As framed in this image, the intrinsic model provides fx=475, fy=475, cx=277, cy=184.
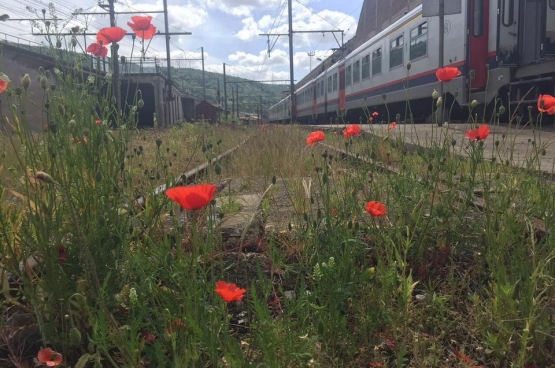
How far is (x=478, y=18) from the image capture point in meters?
10.0

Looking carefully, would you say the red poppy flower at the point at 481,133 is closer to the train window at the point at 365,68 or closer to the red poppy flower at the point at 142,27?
the red poppy flower at the point at 142,27

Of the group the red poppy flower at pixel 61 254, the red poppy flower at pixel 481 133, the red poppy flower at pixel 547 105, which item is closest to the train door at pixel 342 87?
the red poppy flower at pixel 547 105

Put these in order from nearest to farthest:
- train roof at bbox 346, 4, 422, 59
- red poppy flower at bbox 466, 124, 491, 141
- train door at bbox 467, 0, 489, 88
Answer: red poppy flower at bbox 466, 124, 491, 141, train door at bbox 467, 0, 489, 88, train roof at bbox 346, 4, 422, 59

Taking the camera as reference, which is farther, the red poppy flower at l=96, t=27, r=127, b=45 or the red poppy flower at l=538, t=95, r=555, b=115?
the red poppy flower at l=538, t=95, r=555, b=115

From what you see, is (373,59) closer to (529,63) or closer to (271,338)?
→ (529,63)

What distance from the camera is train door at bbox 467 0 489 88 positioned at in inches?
393

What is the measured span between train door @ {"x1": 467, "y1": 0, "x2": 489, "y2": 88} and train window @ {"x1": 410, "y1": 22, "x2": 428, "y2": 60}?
5.07 feet

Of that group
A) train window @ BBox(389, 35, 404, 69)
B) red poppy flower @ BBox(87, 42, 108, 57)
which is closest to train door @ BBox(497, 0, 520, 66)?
Result: train window @ BBox(389, 35, 404, 69)

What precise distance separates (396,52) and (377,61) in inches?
69.7

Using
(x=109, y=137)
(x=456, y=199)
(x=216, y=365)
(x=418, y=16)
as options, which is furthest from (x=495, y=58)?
(x=216, y=365)

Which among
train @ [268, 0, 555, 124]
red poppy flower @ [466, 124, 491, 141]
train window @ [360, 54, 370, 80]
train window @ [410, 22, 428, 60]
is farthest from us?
train window @ [360, 54, 370, 80]

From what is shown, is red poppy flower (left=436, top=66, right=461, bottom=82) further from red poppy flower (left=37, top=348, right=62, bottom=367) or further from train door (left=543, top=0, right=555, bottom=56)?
train door (left=543, top=0, right=555, bottom=56)

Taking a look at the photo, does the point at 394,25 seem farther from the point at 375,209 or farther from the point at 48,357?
the point at 48,357

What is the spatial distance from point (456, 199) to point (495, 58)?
851cm
